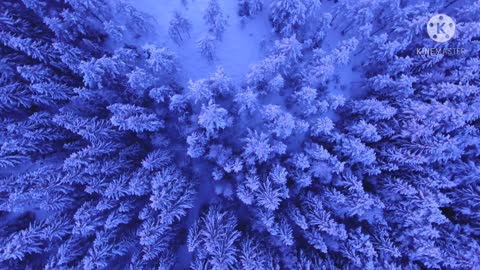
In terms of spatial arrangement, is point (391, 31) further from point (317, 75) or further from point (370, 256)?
point (370, 256)

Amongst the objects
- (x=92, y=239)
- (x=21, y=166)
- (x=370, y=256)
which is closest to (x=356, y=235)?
(x=370, y=256)

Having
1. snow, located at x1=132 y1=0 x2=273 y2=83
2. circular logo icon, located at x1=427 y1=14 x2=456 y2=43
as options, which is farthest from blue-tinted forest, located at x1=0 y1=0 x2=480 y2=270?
snow, located at x1=132 y1=0 x2=273 y2=83

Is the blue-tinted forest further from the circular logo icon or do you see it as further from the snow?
the snow

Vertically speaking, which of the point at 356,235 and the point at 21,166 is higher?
the point at 356,235

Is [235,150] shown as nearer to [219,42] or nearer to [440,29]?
[219,42]

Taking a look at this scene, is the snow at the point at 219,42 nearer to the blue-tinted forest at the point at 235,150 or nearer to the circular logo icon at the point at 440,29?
the blue-tinted forest at the point at 235,150

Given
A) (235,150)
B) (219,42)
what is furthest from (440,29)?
(235,150)
